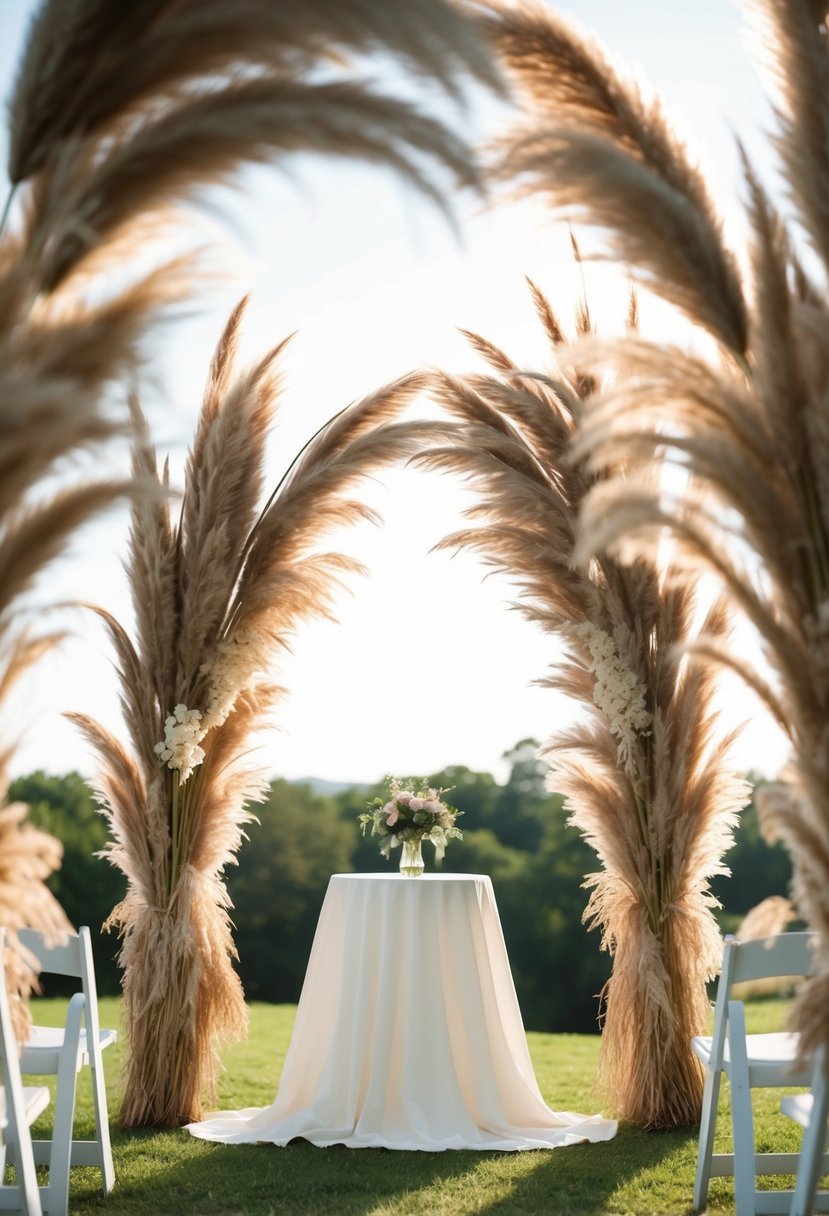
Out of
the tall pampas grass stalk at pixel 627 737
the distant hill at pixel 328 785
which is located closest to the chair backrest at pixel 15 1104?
the tall pampas grass stalk at pixel 627 737

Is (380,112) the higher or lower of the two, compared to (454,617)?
lower

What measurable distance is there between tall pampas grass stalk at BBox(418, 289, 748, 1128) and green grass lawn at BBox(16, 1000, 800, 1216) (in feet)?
1.27

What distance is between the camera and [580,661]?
479cm

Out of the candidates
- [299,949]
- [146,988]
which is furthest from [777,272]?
[299,949]

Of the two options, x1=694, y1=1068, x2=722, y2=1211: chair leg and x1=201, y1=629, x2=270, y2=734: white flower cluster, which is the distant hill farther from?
x1=694, y1=1068, x2=722, y2=1211: chair leg

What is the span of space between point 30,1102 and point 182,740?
212cm

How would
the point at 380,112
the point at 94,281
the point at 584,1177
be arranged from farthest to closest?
1. the point at 584,1177
2. the point at 94,281
3. the point at 380,112

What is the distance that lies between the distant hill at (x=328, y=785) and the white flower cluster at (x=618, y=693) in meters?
8.89

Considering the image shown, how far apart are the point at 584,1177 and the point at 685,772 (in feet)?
4.90

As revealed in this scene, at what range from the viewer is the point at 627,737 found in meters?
4.57

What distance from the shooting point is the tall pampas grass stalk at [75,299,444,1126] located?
183 inches

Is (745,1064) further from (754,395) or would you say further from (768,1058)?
(754,395)

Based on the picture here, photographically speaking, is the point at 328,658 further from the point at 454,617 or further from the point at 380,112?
the point at 380,112

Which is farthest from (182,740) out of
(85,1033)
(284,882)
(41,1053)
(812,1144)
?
(284,882)
